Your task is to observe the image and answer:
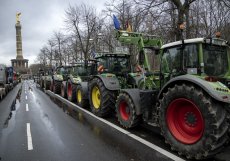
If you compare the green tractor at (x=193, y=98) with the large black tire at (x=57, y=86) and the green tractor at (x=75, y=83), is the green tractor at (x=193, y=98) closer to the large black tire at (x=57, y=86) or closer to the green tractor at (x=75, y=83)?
the green tractor at (x=75, y=83)

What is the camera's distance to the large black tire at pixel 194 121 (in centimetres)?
533

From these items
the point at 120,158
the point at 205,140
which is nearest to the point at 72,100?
the point at 120,158

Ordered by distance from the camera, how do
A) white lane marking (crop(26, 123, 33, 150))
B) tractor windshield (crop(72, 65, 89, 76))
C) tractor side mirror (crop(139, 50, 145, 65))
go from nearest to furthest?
white lane marking (crop(26, 123, 33, 150)), tractor side mirror (crop(139, 50, 145, 65)), tractor windshield (crop(72, 65, 89, 76))

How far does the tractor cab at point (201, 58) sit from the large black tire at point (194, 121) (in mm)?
619

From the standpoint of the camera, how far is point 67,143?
7.25 meters

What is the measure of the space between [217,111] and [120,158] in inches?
90.0

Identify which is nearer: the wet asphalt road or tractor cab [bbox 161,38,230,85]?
the wet asphalt road

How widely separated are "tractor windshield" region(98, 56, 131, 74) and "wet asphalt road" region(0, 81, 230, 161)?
2.34m

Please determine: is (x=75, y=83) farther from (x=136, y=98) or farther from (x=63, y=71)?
(x=136, y=98)

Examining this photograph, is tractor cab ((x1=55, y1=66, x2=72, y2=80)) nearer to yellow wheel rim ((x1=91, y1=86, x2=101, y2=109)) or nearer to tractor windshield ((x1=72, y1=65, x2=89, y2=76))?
tractor windshield ((x1=72, y1=65, x2=89, y2=76))

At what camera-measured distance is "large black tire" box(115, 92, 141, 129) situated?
8.09m

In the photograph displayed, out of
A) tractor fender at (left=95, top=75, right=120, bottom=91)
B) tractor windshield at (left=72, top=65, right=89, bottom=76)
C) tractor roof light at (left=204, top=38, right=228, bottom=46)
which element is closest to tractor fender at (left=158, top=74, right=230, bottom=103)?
tractor roof light at (left=204, top=38, right=228, bottom=46)

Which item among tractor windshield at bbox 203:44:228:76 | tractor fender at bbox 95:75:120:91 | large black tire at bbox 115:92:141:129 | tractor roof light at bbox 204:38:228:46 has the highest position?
tractor roof light at bbox 204:38:228:46

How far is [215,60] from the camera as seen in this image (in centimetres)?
657
